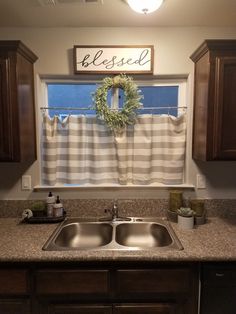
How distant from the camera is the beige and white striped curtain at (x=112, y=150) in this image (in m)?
2.11

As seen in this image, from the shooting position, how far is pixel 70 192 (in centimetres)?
216

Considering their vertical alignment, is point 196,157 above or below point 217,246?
above

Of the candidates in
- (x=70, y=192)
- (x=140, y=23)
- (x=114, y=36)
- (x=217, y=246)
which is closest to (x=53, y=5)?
(x=114, y=36)

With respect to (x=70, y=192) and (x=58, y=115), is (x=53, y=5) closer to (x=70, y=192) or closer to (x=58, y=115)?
(x=58, y=115)
